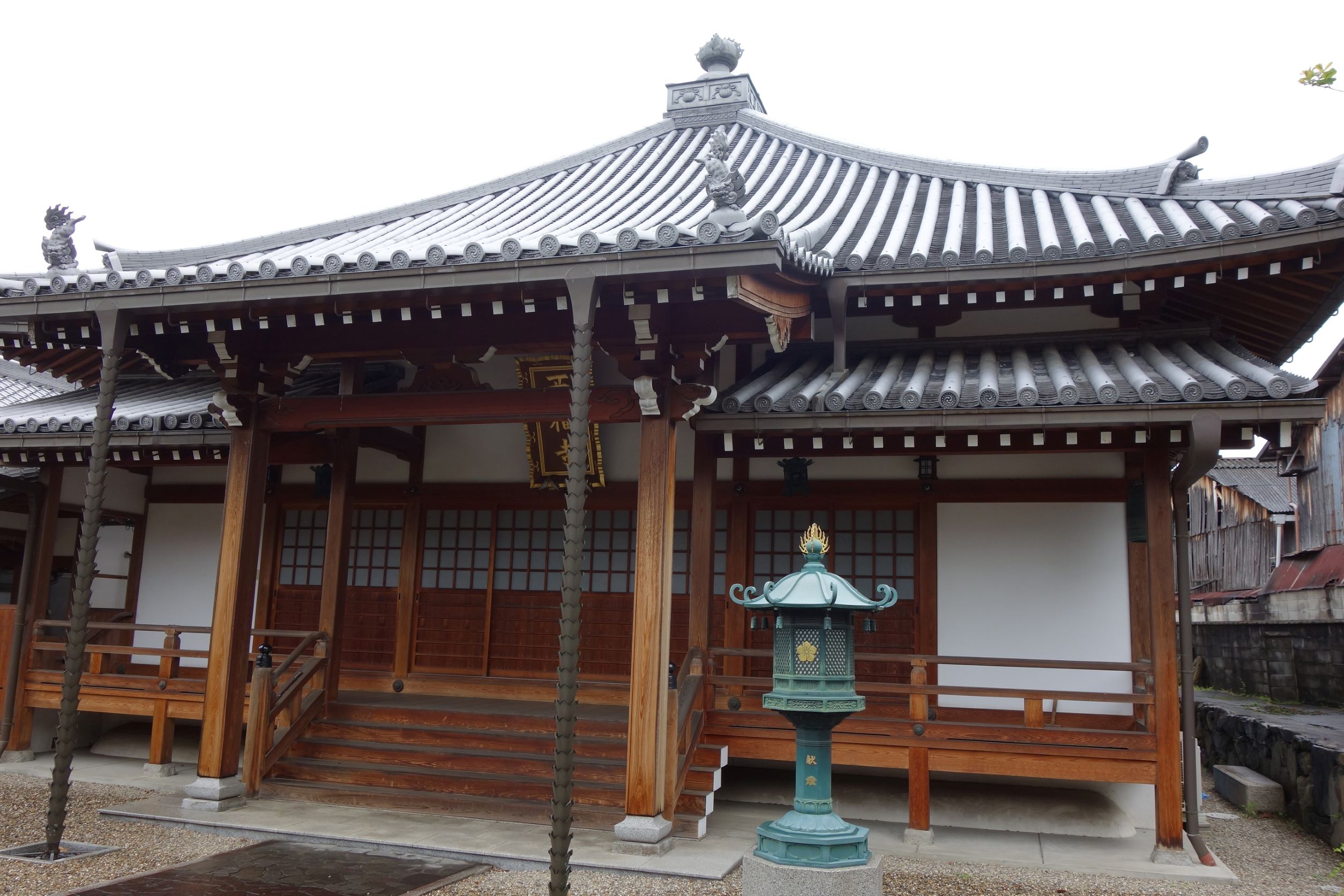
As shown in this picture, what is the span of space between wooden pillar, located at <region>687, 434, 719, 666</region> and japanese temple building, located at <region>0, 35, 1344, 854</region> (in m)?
0.03

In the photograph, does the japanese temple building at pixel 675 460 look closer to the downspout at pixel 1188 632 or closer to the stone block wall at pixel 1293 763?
the downspout at pixel 1188 632

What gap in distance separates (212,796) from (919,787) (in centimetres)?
573

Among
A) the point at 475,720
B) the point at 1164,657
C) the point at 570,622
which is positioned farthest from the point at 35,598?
the point at 1164,657

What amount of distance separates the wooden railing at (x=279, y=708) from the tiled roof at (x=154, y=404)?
2.42m

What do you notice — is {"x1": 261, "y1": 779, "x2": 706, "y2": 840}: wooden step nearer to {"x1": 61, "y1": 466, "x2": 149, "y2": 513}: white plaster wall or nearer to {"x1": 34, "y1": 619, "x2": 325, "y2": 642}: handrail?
{"x1": 34, "y1": 619, "x2": 325, "y2": 642}: handrail

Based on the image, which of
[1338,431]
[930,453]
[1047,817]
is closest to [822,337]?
[930,453]

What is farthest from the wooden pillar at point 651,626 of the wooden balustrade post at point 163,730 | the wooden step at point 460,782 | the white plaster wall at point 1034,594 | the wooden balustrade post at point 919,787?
the wooden balustrade post at point 163,730

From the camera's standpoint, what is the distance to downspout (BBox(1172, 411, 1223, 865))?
701cm

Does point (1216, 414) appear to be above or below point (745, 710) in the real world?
above

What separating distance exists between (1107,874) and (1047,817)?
1226 mm

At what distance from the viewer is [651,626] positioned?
720 cm

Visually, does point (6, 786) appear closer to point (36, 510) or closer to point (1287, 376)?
point (36, 510)

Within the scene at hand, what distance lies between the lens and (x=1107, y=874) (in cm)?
687

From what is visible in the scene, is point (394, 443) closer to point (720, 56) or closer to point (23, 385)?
point (720, 56)
